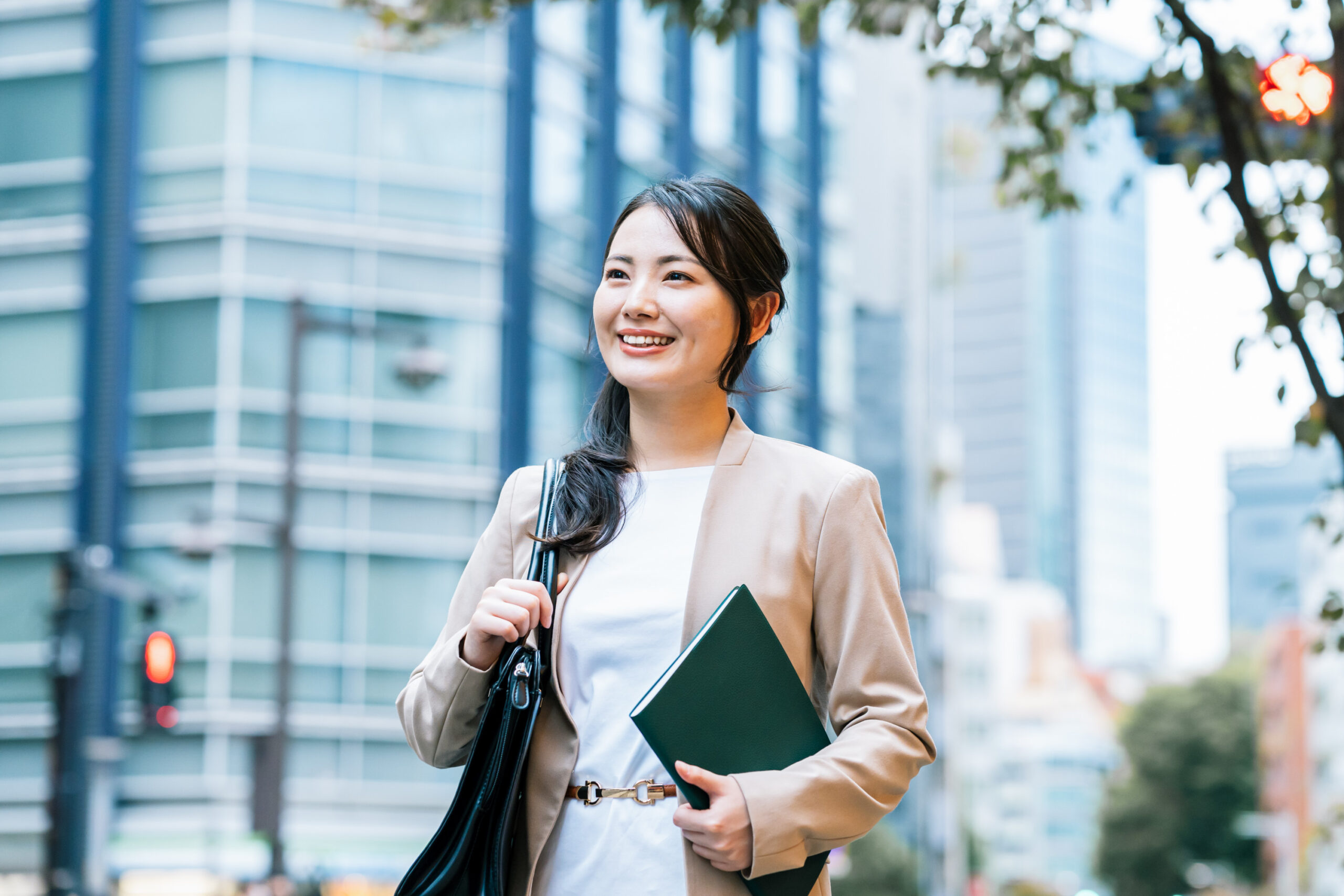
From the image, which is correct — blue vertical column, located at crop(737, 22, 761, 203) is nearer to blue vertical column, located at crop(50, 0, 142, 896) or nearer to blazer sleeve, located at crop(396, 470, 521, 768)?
blue vertical column, located at crop(50, 0, 142, 896)

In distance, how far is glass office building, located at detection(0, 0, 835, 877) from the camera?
17.1 metres

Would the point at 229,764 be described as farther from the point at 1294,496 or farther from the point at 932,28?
the point at 1294,496

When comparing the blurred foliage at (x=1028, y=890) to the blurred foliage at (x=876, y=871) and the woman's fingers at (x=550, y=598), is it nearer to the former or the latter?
the blurred foliage at (x=876, y=871)

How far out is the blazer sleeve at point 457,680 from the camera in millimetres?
1930

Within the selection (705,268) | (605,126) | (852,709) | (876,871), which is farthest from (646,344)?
(876,871)

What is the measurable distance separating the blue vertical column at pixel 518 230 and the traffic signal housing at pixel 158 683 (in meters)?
6.21

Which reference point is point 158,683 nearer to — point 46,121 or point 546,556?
point 46,121

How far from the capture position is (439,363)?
542 inches

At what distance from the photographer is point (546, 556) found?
202 cm

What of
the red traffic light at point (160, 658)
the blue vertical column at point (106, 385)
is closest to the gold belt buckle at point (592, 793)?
the red traffic light at point (160, 658)

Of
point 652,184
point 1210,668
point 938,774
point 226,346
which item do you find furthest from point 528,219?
point 1210,668

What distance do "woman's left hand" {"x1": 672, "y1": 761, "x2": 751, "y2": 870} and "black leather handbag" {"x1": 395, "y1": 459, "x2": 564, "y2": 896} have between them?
0.23m

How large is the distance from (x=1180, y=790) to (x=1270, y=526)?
153 ft

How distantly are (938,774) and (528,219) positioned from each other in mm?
32517
